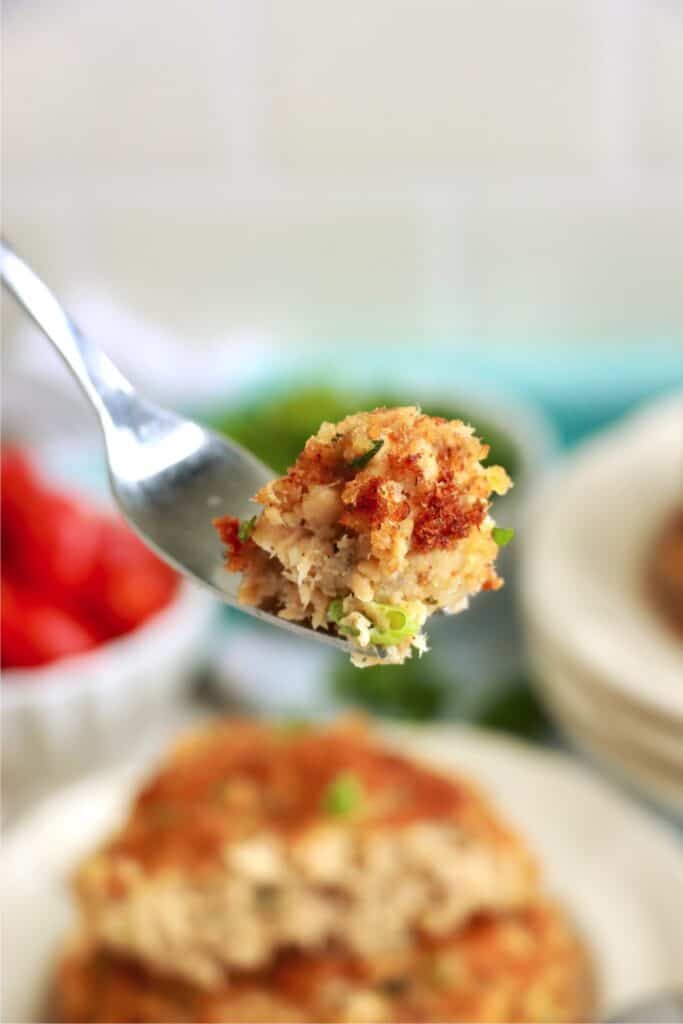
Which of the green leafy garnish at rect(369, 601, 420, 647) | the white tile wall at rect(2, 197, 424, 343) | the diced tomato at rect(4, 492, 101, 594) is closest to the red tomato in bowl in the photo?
the diced tomato at rect(4, 492, 101, 594)

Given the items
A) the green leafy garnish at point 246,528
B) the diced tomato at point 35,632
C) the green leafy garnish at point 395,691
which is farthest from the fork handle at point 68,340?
the green leafy garnish at point 395,691

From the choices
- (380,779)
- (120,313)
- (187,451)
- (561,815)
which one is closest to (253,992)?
(380,779)

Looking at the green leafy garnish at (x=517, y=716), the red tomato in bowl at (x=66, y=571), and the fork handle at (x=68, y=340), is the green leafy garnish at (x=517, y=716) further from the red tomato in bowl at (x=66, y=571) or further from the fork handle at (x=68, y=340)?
the fork handle at (x=68, y=340)

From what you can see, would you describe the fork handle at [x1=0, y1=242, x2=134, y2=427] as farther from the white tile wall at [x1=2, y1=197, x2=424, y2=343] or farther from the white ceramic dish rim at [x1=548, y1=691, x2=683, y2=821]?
the white tile wall at [x1=2, y1=197, x2=424, y2=343]

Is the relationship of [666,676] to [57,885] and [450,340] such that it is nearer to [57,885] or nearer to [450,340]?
[57,885]

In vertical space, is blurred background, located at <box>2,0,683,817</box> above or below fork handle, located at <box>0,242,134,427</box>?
above

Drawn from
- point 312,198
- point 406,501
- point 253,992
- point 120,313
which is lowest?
point 253,992

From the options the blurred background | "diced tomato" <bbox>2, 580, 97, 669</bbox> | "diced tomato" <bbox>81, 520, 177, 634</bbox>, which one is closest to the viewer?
"diced tomato" <bbox>2, 580, 97, 669</bbox>

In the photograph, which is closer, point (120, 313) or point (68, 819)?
point (68, 819)
